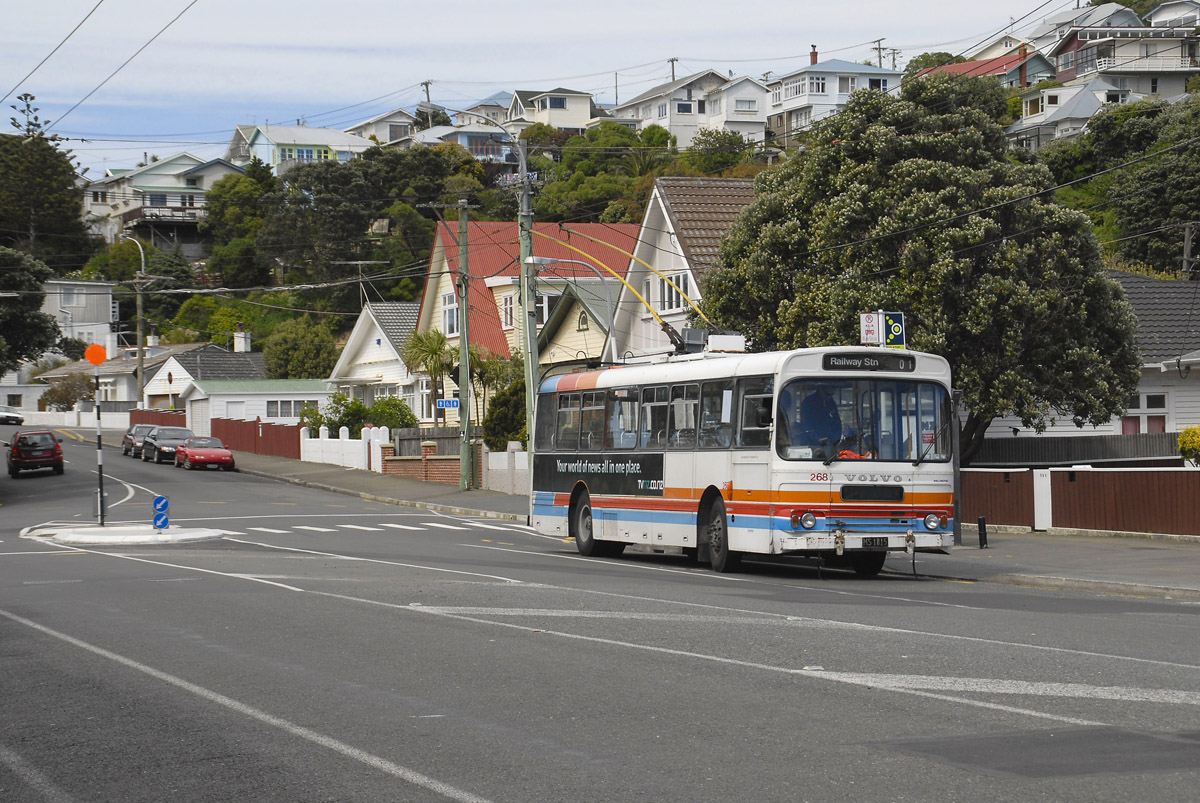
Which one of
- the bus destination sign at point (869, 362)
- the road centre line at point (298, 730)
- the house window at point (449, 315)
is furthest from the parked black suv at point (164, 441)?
the road centre line at point (298, 730)

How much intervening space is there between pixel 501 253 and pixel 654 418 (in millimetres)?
37937

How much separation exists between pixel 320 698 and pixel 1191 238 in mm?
48258

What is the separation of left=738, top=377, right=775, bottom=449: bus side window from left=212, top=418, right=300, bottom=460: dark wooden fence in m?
42.3

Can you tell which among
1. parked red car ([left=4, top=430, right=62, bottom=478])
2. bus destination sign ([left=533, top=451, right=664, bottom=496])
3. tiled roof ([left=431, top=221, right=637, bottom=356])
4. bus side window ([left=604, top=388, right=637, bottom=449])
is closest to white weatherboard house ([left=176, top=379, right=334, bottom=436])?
tiled roof ([left=431, top=221, right=637, bottom=356])

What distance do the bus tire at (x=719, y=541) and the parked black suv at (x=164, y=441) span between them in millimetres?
41178

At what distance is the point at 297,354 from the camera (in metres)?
78.2

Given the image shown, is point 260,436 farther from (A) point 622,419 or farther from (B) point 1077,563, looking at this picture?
(B) point 1077,563

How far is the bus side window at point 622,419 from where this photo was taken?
851 inches

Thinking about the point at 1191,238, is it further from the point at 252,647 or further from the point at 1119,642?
the point at 252,647

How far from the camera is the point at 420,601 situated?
14.6 metres

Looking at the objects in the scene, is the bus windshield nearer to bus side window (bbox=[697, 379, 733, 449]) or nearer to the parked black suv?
bus side window (bbox=[697, 379, 733, 449])

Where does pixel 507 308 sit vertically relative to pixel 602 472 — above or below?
above

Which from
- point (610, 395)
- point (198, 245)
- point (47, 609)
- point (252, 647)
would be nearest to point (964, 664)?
point (252, 647)

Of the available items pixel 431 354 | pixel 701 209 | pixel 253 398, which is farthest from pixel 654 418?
pixel 253 398
